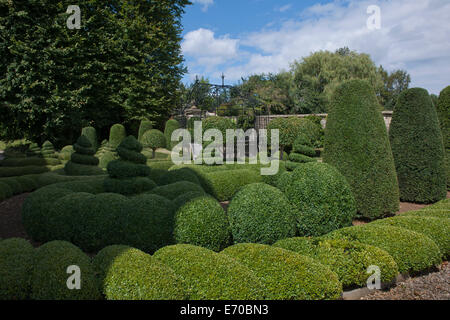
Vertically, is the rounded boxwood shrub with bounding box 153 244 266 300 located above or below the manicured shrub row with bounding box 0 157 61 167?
below

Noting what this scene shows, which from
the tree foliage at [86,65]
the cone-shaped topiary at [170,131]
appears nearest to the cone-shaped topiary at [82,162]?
the cone-shaped topiary at [170,131]

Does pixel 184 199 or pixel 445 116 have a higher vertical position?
pixel 445 116

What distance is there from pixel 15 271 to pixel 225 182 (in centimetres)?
696

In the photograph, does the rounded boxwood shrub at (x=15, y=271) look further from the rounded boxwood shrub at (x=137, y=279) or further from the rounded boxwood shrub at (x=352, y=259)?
the rounded boxwood shrub at (x=352, y=259)

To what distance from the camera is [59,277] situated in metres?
2.94

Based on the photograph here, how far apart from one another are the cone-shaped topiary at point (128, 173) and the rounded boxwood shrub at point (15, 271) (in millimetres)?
3300

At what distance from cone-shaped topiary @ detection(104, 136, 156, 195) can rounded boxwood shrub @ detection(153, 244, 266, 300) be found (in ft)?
12.3

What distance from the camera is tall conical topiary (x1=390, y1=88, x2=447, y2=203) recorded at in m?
8.80

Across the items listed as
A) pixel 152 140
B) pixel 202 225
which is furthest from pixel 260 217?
pixel 152 140

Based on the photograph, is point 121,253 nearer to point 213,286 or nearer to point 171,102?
point 213,286

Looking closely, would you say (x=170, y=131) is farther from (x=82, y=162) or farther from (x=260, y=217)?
(x=260, y=217)

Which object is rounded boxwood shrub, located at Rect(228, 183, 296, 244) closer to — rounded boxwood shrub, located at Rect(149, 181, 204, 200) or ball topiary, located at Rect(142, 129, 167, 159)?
rounded boxwood shrub, located at Rect(149, 181, 204, 200)

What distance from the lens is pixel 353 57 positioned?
121 feet

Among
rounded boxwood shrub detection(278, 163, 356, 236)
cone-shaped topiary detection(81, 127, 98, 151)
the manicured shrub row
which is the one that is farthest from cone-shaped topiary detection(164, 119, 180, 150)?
rounded boxwood shrub detection(278, 163, 356, 236)
